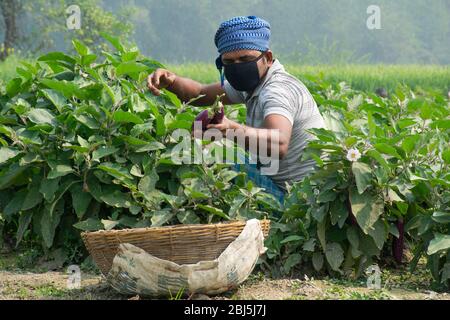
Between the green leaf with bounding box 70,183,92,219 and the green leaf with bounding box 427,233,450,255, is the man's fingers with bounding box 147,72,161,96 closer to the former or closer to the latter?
the green leaf with bounding box 70,183,92,219

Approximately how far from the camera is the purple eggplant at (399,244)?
14.1 feet

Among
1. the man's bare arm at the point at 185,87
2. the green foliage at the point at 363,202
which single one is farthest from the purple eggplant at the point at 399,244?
the man's bare arm at the point at 185,87

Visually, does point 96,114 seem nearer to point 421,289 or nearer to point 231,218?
point 231,218

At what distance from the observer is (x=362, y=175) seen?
4.01 meters

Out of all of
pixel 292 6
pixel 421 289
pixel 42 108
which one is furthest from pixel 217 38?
pixel 292 6

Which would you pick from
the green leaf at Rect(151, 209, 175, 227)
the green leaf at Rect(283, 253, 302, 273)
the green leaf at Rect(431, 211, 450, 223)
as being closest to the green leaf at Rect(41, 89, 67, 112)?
the green leaf at Rect(151, 209, 175, 227)

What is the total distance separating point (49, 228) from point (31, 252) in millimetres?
277

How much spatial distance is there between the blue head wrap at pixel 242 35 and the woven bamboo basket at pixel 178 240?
1.18 metres

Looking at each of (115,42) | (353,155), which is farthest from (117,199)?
(353,155)

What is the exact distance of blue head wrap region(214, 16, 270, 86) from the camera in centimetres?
→ 445

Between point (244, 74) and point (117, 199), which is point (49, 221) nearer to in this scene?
point (117, 199)

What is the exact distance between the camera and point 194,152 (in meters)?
4.29

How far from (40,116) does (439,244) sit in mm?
2000

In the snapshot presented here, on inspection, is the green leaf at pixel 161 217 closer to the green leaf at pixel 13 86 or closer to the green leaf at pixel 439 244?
the green leaf at pixel 439 244
